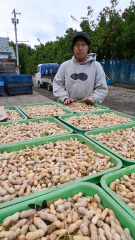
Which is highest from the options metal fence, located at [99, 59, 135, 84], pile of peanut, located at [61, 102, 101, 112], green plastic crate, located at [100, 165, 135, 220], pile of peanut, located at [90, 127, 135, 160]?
metal fence, located at [99, 59, 135, 84]

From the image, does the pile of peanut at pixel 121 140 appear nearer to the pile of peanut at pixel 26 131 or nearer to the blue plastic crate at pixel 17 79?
the pile of peanut at pixel 26 131

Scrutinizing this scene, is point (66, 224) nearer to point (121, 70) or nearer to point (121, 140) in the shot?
point (121, 140)

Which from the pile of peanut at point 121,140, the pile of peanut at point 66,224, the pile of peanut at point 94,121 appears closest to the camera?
the pile of peanut at point 66,224

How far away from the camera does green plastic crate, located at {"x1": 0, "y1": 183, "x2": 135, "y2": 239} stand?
831 millimetres

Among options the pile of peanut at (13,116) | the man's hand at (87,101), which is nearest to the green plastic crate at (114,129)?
the man's hand at (87,101)

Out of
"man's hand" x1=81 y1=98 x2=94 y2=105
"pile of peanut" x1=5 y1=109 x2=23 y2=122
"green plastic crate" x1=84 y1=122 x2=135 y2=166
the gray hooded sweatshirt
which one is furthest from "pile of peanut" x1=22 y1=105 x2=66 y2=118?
"green plastic crate" x1=84 y1=122 x2=135 y2=166

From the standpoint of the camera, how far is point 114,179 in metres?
1.13

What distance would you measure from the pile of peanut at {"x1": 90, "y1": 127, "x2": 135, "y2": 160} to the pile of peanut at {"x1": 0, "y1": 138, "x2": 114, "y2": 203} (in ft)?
0.54

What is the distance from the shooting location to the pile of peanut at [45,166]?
43.4 inches

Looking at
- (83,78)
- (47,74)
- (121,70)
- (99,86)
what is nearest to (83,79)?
(83,78)

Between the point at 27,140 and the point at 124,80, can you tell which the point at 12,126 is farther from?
the point at 124,80

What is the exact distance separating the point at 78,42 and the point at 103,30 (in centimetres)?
1023

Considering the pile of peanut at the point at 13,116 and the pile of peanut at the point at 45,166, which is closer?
the pile of peanut at the point at 45,166

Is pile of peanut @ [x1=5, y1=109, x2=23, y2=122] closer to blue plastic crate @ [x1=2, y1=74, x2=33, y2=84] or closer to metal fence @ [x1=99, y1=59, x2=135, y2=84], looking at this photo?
blue plastic crate @ [x1=2, y1=74, x2=33, y2=84]
